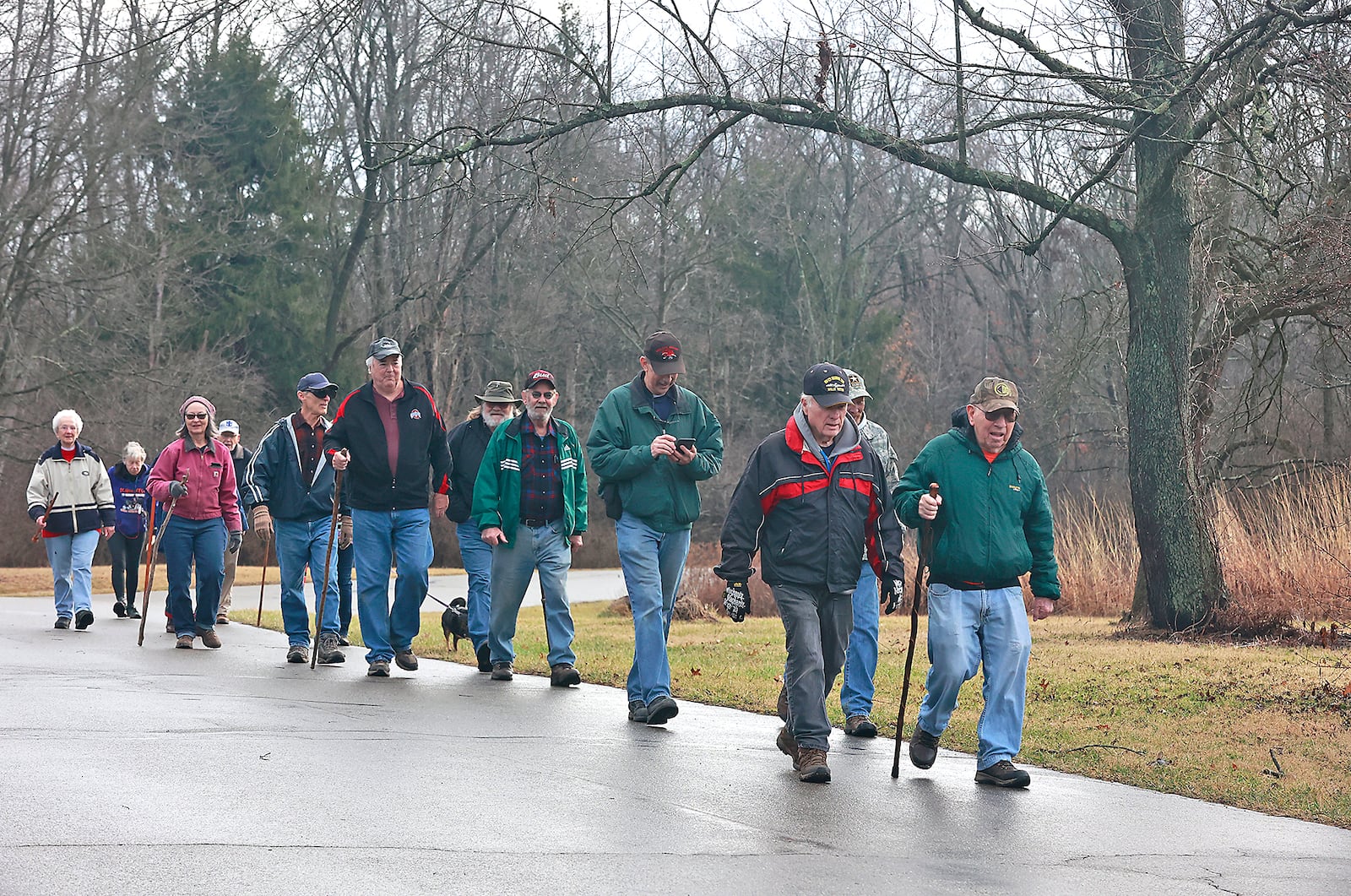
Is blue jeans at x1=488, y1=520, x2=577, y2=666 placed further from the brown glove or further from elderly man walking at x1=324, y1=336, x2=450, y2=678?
the brown glove

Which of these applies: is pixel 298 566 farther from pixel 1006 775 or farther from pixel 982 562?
pixel 1006 775

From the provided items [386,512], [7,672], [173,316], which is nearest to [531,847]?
[386,512]

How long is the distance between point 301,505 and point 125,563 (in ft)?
23.5

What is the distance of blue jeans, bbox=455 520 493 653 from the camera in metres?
13.1

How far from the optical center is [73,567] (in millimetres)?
17516

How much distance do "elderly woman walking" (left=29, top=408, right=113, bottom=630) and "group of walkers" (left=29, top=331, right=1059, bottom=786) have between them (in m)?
2.83

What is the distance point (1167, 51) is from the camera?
12.4 metres

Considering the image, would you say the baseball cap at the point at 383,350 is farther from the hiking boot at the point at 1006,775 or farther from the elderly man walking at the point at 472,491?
the hiking boot at the point at 1006,775

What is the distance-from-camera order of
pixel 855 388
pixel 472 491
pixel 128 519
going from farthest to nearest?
pixel 128 519 < pixel 472 491 < pixel 855 388

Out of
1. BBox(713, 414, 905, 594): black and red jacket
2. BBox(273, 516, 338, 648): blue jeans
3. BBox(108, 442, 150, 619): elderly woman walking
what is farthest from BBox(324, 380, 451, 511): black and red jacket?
BBox(108, 442, 150, 619): elderly woman walking

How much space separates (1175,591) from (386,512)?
7.95 metres

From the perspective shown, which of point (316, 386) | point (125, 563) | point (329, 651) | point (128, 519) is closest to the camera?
point (329, 651)

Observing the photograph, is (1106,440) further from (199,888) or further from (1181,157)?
(199,888)

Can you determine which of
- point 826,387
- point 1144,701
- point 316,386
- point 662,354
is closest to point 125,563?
point 316,386
